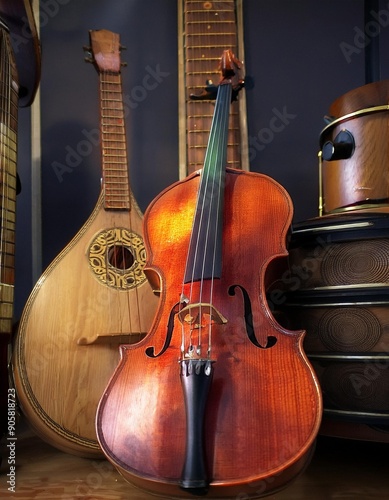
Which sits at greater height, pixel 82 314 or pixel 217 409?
pixel 82 314

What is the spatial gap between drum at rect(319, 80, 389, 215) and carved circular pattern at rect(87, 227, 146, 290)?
1.76ft

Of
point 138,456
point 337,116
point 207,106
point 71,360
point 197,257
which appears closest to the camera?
point 138,456

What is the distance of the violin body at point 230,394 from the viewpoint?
27.3 inches

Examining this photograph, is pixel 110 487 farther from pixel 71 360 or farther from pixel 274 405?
pixel 274 405

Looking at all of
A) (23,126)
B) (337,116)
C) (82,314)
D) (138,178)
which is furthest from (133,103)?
(82,314)

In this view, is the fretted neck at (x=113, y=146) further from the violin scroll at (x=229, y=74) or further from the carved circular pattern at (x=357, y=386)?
the carved circular pattern at (x=357, y=386)

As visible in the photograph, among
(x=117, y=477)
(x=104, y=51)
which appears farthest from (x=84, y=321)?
(x=104, y=51)

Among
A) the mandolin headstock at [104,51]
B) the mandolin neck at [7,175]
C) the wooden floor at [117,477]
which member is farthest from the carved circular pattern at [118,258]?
the mandolin headstock at [104,51]

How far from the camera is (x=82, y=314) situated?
3.81 feet

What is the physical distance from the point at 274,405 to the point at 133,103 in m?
1.33

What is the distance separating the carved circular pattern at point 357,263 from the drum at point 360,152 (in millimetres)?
120

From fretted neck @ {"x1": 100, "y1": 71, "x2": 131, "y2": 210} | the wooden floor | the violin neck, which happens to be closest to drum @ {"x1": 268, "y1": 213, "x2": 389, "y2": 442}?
the wooden floor

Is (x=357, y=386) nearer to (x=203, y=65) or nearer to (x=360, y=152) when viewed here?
(x=360, y=152)

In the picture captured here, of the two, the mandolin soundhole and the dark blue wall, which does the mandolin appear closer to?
the mandolin soundhole
